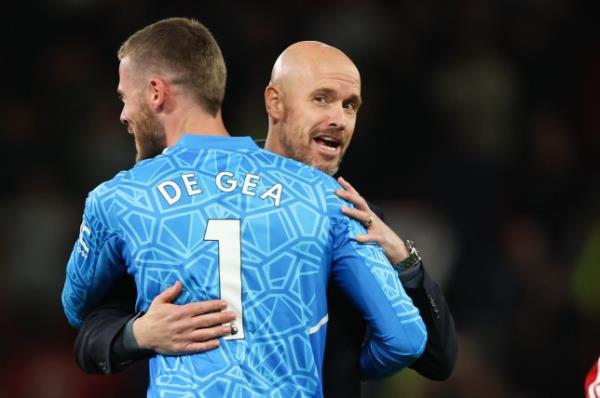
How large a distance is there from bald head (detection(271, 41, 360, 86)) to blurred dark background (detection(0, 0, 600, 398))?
3.27 metres

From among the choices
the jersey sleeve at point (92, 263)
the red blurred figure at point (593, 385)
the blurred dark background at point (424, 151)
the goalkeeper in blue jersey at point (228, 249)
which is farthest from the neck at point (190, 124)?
the blurred dark background at point (424, 151)

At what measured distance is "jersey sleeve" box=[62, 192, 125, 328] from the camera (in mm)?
3242

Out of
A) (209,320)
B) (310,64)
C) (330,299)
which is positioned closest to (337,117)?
(310,64)

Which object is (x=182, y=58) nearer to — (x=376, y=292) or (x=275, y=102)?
(x=275, y=102)

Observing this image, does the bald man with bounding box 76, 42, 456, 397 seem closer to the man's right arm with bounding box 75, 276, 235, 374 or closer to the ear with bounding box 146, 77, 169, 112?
the man's right arm with bounding box 75, 276, 235, 374

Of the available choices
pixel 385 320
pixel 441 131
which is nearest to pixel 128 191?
pixel 385 320

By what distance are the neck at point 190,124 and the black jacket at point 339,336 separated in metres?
0.45

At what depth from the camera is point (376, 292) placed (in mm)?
3250

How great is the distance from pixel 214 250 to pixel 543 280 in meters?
4.43

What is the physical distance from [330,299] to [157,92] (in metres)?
0.81

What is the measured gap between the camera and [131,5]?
8.82m

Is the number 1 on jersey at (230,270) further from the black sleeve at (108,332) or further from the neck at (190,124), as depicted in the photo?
the neck at (190,124)

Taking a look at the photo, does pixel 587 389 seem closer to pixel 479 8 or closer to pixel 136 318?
pixel 136 318

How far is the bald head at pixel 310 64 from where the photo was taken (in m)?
3.95
